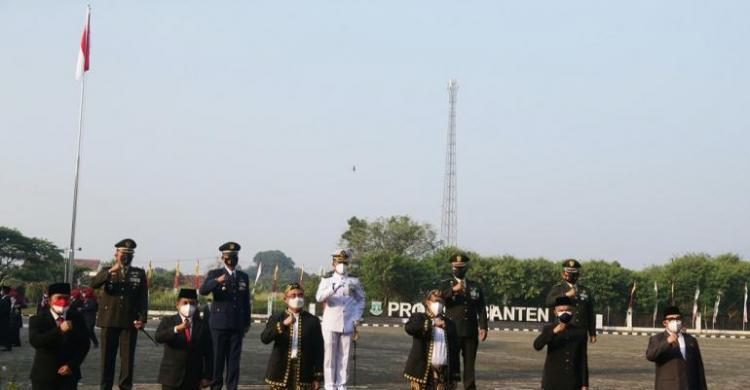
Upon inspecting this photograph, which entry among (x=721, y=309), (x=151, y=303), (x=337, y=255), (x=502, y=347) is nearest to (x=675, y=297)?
(x=721, y=309)

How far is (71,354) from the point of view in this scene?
11250 mm

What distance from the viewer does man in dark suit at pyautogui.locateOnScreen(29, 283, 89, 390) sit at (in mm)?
11031

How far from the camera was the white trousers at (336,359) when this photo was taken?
14.2m

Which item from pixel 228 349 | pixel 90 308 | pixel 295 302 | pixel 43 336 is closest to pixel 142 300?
pixel 228 349

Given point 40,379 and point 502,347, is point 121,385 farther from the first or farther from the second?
point 502,347

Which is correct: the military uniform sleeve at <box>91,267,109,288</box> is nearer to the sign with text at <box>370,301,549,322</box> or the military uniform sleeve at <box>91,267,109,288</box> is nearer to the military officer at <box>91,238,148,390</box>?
the military officer at <box>91,238,148,390</box>

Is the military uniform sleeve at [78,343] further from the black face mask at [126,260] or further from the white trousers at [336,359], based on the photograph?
the white trousers at [336,359]

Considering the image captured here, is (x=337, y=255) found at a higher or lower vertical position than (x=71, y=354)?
higher

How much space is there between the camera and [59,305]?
436 inches

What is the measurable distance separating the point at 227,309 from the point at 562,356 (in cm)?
491

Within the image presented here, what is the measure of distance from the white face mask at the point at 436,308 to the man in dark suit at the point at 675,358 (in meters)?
2.68

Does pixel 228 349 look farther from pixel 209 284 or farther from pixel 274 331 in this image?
pixel 274 331

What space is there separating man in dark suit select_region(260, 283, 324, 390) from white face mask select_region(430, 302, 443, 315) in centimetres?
175

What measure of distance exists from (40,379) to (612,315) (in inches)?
2838
